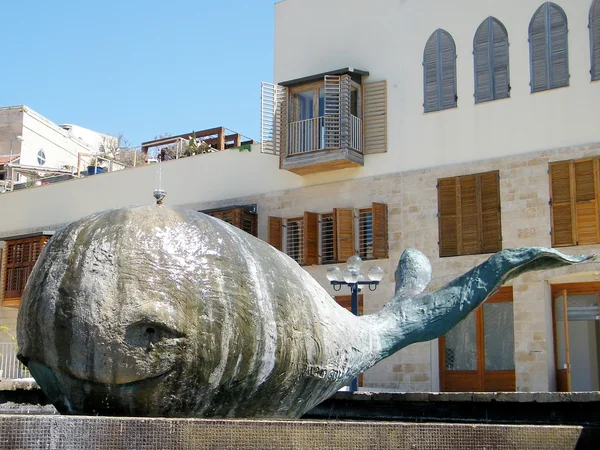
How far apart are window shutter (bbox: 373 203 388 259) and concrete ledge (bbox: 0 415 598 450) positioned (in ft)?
53.0

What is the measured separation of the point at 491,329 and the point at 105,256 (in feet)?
50.0

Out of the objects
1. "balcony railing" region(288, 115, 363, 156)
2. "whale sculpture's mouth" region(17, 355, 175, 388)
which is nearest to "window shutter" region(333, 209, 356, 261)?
"balcony railing" region(288, 115, 363, 156)

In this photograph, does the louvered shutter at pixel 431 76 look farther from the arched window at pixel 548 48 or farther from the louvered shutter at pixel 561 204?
the louvered shutter at pixel 561 204

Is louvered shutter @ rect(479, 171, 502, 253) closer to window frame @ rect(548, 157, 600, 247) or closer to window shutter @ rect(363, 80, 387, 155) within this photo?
window frame @ rect(548, 157, 600, 247)

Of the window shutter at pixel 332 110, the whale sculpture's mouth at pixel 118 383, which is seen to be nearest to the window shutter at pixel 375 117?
the window shutter at pixel 332 110

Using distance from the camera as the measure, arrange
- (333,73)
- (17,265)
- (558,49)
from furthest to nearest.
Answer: (17,265), (333,73), (558,49)

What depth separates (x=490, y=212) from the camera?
745 inches

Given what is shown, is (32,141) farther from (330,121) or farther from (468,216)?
(468,216)

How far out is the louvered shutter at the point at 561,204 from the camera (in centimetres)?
1781

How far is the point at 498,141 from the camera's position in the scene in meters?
19.0

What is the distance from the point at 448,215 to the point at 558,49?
4.14 metres

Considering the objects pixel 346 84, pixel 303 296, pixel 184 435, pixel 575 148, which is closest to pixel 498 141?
pixel 575 148

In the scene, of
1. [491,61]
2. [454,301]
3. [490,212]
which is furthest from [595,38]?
[454,301]

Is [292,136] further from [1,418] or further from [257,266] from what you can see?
[1,418]
